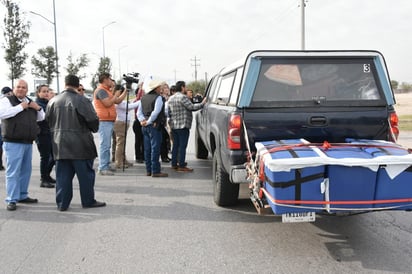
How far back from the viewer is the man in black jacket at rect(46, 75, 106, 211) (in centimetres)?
521

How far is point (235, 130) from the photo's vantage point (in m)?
4.32

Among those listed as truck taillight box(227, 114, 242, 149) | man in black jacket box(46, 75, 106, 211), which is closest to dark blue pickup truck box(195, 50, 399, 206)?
truck taillight box(227, 114, 242, 149)

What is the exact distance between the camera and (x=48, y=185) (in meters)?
6.74

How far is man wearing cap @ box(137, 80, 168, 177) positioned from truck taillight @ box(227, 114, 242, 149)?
3.07 metres

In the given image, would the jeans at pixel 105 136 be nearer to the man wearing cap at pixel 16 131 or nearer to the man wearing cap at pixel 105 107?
the man wearing cap at pixel 105 107

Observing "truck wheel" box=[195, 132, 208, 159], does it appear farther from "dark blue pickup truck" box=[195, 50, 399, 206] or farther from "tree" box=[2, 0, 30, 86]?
"tree" box=[2, 0, 30, 86]

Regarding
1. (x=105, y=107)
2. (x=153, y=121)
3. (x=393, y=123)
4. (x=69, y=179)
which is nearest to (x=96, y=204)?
(x=69, y=179)

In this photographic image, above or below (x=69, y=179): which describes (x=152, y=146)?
above

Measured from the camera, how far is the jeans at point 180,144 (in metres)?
7.80

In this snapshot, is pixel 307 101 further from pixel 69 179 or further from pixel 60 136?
pixel 69 179

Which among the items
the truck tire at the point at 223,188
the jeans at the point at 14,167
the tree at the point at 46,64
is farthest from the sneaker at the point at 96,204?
the tree at the point at 46,64

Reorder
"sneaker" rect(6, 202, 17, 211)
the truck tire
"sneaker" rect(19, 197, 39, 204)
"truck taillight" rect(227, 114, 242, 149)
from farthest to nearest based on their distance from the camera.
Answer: "sneaker" rect(19, 197, 39, 204)
"sneaker" rect(6, 202, 17, 211)
the truck tire
"truck taillight" rect(227, 114, 242, 149)

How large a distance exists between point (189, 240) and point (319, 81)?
2.27 metres

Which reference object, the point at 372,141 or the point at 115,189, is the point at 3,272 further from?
the point at 372,141
